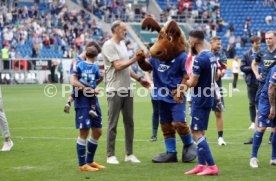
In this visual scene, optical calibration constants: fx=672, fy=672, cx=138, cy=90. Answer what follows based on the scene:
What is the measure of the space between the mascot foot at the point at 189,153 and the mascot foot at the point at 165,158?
17 centimetres

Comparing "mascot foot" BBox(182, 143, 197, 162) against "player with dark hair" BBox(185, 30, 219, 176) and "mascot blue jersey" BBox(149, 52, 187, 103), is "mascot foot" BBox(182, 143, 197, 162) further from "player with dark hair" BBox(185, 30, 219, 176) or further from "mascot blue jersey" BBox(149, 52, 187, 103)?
"player with dark hair" BBox(185, 30, 219, 176)

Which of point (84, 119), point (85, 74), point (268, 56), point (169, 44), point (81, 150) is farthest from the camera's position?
point (268, 56)

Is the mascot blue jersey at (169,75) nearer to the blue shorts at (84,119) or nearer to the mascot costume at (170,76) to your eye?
the mascot costume at (170,76)

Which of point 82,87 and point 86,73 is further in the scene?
point 86,73

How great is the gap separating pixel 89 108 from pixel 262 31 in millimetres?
42461

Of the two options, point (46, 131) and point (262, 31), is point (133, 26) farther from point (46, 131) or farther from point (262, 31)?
point (46, 131)

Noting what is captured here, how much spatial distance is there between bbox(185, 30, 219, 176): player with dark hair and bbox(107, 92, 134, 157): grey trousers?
1.44 metres

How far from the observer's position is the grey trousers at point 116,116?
35.9 feet

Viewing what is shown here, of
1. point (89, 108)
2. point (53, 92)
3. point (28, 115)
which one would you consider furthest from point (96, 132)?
point (53, 92)

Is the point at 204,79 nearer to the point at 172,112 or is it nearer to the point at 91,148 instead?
the point at 172,112

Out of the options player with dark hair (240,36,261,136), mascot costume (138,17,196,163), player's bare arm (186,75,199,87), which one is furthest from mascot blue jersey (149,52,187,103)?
player with dark hair (240,36,261,136)

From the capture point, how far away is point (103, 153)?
12078 mm

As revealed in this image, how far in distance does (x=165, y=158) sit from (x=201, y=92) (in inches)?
66.6

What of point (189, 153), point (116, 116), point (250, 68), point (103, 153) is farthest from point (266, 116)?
point (250, 68)
